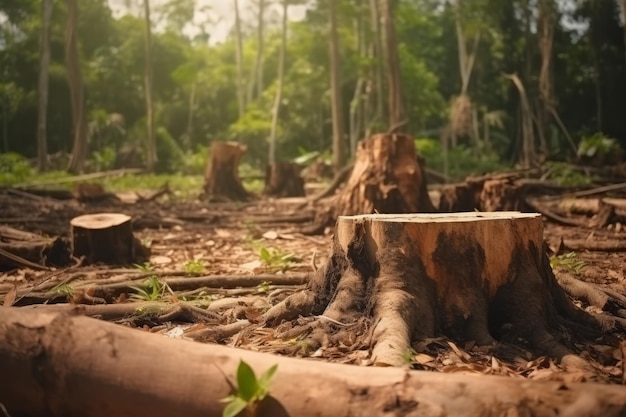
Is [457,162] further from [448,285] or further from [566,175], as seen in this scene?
[448,285]

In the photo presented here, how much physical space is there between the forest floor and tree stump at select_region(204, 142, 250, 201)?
4131mm

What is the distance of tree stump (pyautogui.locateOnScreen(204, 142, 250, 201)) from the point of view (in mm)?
13188

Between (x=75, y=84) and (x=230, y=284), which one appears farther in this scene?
(x=75, y=84)

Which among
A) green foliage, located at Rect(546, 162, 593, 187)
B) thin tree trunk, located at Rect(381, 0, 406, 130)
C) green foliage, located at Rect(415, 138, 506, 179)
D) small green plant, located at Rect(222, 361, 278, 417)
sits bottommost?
green foliage, located at Rect(415, 138, 506, 179)

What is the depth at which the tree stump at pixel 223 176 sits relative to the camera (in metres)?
13.2

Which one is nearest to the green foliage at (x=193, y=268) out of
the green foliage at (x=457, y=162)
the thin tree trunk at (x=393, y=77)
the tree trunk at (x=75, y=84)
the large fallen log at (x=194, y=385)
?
the large fallen log at (x=194, y=385)

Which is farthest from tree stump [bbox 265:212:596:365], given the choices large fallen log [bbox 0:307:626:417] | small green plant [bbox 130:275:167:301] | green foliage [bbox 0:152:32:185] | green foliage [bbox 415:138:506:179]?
green foliage [bbox 415:138:506:179]

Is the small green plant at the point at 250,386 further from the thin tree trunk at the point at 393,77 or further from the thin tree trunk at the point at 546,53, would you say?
the thin tree trunk at the point at 546,53

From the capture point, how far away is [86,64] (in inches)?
1206

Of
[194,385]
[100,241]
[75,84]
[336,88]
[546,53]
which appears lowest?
[100,241]

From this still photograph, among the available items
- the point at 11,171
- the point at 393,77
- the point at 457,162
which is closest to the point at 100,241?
the point at 393,77

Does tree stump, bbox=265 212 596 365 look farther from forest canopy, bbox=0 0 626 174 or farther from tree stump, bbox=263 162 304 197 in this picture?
forest canopy, bbox=0 0 626 174

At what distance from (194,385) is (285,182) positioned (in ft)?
42.2

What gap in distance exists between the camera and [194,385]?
1.90 metres
